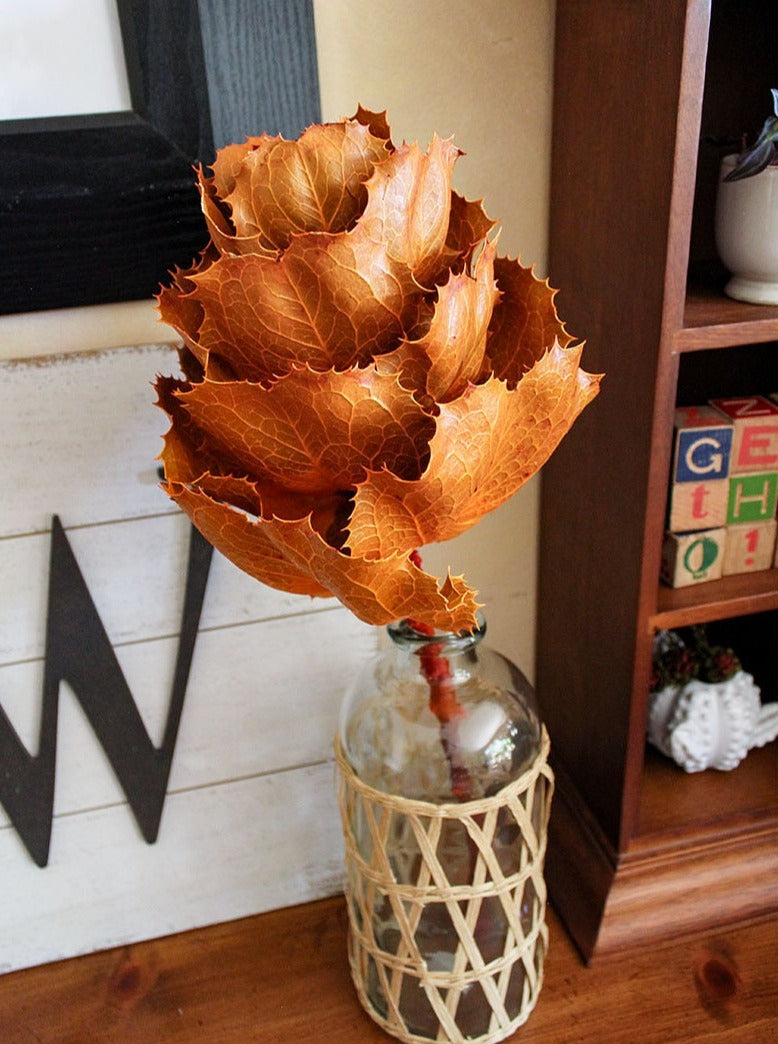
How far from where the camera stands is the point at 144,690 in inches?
30.7

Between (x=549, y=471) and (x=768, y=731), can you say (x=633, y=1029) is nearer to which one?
(x=768, y=731)

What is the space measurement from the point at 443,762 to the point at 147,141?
486mm

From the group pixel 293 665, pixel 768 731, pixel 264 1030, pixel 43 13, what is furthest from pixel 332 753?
pixel 43 13

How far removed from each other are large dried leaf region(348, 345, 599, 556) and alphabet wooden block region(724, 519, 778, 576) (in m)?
0.32

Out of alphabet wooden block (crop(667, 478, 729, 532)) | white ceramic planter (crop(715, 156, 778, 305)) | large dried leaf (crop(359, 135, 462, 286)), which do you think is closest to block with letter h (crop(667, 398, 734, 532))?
alphabet wooden block (crop(667, 478, 729, 532))

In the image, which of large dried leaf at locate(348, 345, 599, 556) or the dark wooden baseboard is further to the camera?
the dark wooden baseboard

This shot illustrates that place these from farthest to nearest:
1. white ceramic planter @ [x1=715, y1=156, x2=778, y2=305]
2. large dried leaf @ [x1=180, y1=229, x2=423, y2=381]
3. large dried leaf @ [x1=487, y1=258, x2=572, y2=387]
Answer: white ceramic planter @ [x1=715, y1=156, x2=778, y2=305], large dried leaf @ [x1=487, y1=258, x2=572, y2=387], large dried leaf @ [x1=180, y1=229, x2=423, y2=381]

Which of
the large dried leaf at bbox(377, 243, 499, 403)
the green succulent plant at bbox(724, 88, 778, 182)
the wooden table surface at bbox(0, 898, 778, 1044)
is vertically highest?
the green succulent plant at bbox(724, 88, 778, 182)

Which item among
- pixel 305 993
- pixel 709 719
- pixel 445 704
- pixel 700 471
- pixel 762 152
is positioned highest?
pixel 762 152

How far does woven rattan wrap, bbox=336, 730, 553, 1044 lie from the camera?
659 mm

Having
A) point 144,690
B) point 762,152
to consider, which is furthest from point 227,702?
point 762,152

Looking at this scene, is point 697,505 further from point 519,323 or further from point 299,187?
point 299,187

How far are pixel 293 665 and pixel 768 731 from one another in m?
0.46

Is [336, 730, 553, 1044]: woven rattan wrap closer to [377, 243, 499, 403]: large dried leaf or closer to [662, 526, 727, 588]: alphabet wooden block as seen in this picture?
[662, 526, 727, 588]: alphabet wooden block
